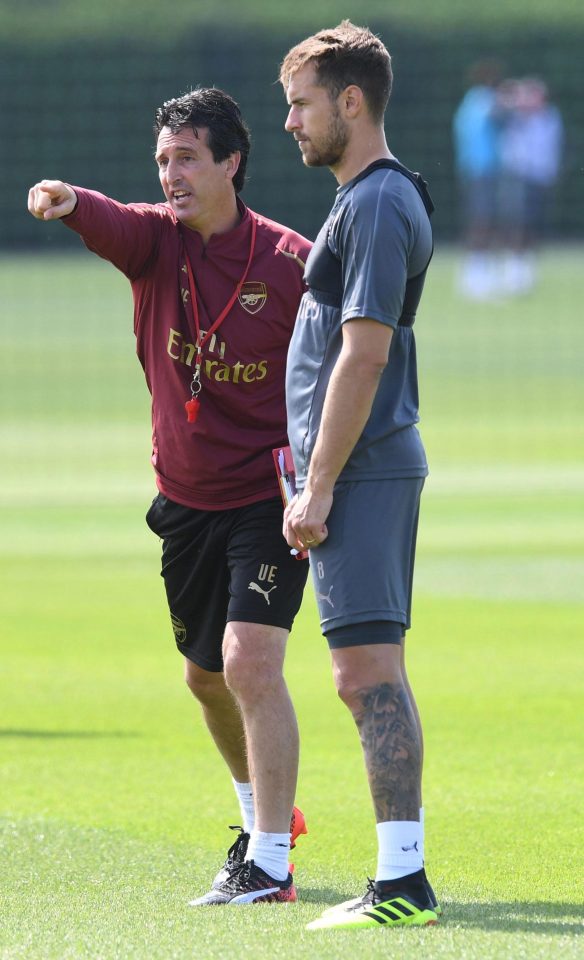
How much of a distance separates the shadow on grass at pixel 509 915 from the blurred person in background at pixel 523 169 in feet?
95.8

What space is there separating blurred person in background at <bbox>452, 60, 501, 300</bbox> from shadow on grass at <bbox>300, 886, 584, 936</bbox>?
1093 inches

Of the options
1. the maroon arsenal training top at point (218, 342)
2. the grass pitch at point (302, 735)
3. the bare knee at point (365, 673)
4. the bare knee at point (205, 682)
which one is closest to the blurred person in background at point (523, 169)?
the grass pitch at point (302, 735)

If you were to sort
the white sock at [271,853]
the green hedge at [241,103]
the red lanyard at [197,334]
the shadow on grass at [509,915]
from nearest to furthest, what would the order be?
the shadow on grass at [509,915]
the white sock at [271,853]
the red lanyard at [197,334]
the green hedge at [241,103]

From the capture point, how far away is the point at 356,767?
7.63 metres

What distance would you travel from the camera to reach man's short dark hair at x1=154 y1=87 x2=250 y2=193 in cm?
579

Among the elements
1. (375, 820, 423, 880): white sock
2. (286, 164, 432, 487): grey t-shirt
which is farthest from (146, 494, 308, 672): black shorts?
(375, 820, 423, 880): white sock

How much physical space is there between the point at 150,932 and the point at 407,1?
4025cm

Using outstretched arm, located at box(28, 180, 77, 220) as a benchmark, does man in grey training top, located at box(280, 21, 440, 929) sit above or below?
below

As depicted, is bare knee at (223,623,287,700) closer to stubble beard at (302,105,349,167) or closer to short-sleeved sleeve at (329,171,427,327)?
short-sleeved sleeve at (329,171,427,327)

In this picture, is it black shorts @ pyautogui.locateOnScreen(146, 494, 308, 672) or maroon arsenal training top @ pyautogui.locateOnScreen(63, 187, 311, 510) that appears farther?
maroon arsenal training top @ pyautogui.locateOnScreen(63, 187, 311, 510)

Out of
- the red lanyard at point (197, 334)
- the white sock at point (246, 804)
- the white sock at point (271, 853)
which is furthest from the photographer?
the white sock at point (246, 804)

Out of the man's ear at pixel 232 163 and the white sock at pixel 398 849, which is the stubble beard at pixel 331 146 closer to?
the man's ear at pixel 232 163

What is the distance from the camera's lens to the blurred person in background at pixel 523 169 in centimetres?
3353

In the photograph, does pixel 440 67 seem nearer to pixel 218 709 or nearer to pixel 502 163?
pixel 502 163
